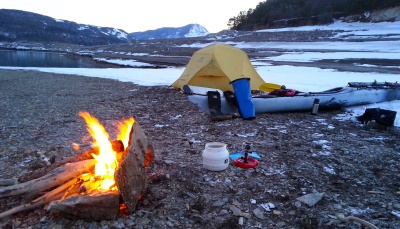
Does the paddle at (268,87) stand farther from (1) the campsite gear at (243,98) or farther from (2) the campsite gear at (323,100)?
(1) the campsite gear at (243,98)

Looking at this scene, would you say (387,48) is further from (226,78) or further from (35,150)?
(35,150)

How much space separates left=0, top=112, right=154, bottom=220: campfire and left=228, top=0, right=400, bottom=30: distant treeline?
62980 mm

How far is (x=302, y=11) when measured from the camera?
2731 inches

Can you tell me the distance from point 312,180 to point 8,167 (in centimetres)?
506

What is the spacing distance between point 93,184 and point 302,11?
74864mm

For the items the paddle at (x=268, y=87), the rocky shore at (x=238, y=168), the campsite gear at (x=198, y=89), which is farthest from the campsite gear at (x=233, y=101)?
the paddle at (x=268, y=87)

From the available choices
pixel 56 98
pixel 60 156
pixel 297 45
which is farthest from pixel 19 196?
pixel 297 45

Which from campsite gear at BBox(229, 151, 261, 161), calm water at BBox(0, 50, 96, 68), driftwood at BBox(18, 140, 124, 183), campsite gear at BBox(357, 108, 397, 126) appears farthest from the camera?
calm water at BBox(0, 50, 96, 68)

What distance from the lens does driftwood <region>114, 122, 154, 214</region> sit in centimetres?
357

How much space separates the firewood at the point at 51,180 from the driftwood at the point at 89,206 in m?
0.51

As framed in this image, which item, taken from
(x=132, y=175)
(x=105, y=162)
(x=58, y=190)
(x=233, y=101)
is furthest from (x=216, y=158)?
(x=233, y=101)

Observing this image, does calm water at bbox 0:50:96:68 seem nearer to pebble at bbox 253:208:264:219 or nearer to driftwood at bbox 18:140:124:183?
driftwood at bbox 18:140:124:183

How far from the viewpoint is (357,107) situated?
8.87 meters

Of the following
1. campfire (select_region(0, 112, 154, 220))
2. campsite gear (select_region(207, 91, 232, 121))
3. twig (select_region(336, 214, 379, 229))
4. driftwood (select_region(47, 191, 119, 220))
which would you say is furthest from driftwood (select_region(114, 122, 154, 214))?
campsite gear (select_region(207, 91, 232, 121))
